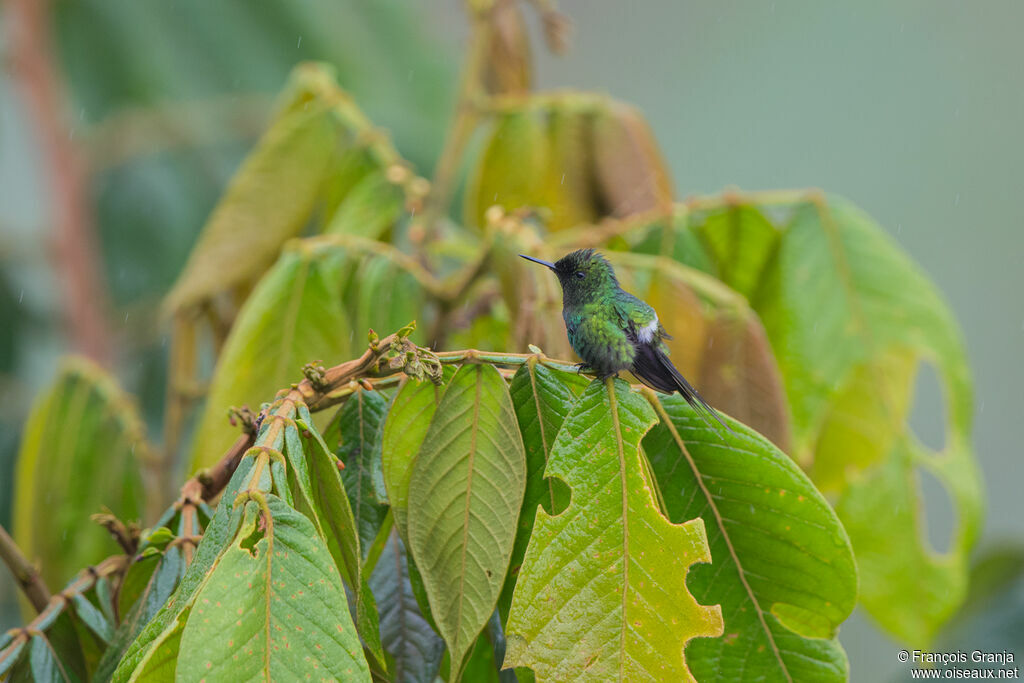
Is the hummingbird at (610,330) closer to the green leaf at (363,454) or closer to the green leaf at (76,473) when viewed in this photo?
the green leaf at (363,454)

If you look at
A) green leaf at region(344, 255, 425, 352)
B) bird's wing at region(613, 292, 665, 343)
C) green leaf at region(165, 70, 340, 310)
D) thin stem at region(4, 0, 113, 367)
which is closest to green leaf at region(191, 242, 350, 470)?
green leaf at region(344, 255, 425, 352)

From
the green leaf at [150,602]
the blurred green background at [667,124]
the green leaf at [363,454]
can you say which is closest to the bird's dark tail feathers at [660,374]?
the green leaf at [363,454]

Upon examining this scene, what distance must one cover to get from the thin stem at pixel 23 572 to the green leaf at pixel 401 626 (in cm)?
18

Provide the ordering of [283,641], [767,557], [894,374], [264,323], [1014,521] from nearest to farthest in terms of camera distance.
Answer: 1. [283,641]
2. [767,557]
3. [264,323]
4. [894,374]
5. [1014,521]

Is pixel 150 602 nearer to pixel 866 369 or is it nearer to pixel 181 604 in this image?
pixel 181 604

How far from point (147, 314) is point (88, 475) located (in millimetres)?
1177

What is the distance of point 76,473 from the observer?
754 mm

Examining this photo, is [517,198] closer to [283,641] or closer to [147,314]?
[283,641]

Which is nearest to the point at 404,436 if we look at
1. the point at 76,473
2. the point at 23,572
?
the point at 23,572

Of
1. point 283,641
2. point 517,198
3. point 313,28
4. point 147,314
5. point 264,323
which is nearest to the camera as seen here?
point 283,641

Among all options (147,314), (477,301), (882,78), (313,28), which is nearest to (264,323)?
(477,301)

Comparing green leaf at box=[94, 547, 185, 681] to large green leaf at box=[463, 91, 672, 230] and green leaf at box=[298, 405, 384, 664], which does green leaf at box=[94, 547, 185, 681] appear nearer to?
green leaf at box=[298, 405, 384, 664]

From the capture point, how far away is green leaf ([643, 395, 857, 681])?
38 cm

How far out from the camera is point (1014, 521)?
331cm
